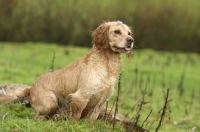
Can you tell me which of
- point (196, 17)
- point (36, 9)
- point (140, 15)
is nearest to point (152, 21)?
point (140, 15)

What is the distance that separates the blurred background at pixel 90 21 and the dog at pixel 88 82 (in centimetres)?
1838

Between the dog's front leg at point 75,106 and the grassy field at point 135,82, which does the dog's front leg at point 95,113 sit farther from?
the dog's front leg at point 75,106

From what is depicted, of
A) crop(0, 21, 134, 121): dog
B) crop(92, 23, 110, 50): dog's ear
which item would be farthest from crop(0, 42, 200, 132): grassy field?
crop(92, 23, 110, 50): dog's ear

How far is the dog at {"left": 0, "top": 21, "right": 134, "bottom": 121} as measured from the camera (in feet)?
24.7

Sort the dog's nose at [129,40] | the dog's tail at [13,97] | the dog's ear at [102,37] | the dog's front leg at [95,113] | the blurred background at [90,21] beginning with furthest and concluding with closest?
the blurred background at [90,21], the dog's tail at [13,97], the dog's front leg at [95,113], the dog's ear at [102,37], the dog's nose at [129,40]

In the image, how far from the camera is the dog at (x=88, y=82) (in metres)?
7.52

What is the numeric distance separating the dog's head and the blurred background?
60.5 ft

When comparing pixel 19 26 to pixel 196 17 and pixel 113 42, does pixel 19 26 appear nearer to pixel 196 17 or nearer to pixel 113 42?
pixel 196 17

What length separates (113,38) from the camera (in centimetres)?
765

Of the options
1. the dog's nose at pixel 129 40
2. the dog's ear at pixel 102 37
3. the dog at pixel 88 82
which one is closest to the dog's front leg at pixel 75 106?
the dog at pixel 88 82

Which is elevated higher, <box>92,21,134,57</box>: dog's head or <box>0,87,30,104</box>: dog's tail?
<box>92,21,134,57</box>: dog's head

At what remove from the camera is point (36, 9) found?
87.8 feet

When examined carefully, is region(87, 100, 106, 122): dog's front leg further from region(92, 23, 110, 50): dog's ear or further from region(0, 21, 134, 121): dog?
region(92, 23, 110, 50): dog's ear

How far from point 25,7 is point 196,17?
906 centimetres
